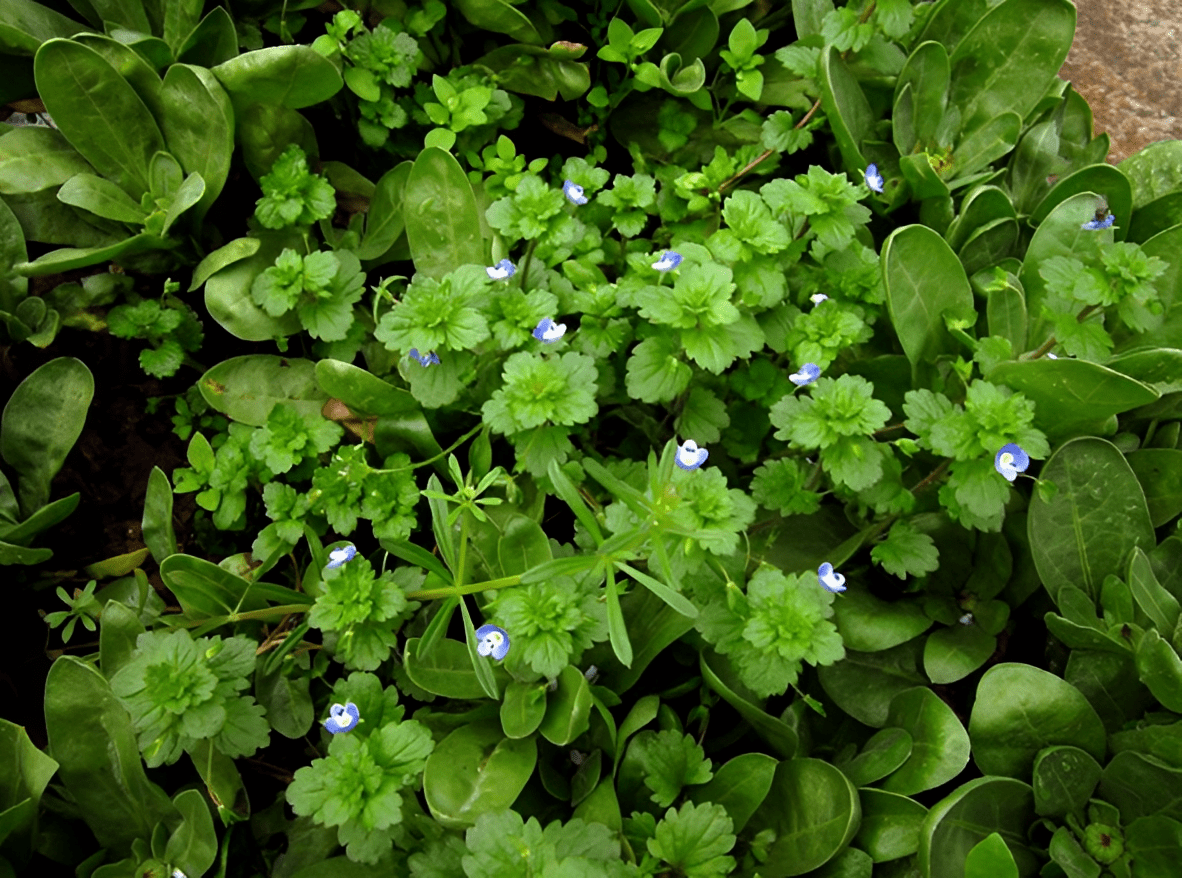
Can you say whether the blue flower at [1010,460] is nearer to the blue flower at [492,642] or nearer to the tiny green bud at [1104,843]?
the tiny green bud at [1104,843]

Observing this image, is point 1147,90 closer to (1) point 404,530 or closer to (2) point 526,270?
(2) point 526,270

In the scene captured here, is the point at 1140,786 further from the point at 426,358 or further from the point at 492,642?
the point at 426,358

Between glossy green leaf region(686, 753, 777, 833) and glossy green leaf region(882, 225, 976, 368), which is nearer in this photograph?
glossy green leaf region(686, 753, 777, 833)

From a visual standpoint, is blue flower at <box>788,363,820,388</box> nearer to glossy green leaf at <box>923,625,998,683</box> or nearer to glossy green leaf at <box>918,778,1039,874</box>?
glossy green leaf at <box>923,625,998,683</box>

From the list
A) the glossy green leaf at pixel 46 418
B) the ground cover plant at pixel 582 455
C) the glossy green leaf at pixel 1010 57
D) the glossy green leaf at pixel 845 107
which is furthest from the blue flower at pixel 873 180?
the glossy green leaf at pixel 46 418

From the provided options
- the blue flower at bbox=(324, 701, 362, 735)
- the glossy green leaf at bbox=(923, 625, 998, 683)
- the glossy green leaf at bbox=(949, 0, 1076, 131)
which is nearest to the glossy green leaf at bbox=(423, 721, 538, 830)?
the blue flower at bbox=(324, 701, 362, 735)

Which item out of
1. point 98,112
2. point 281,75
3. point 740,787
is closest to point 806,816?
point 740,787
